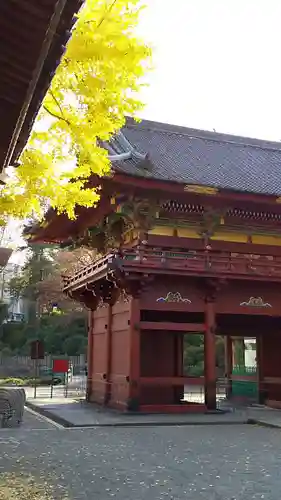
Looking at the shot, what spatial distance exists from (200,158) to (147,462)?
48.4ft

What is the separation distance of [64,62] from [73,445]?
7.16 metres

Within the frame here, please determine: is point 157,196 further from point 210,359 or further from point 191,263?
point 210,359

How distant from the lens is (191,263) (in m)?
16.1

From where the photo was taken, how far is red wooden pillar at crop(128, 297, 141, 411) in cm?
1537

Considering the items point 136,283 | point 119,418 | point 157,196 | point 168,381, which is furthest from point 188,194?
point 119,418

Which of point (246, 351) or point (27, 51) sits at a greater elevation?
point (27, 51)

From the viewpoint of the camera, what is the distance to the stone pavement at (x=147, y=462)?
6414 millimetres

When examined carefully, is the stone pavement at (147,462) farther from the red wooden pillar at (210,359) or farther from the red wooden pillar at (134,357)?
the red wooden pillar at (210,359)

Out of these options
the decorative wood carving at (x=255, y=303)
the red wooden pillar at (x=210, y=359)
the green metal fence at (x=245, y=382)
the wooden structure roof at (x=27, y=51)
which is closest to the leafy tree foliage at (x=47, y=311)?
the green metal fence at (x=245, y=382)

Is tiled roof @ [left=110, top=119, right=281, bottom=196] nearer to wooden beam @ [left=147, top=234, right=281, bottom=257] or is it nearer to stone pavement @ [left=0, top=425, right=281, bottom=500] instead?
wooden beam @ [left=147, top=234, right=281, bottom=257]

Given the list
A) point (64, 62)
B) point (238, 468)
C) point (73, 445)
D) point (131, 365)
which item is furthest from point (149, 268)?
point (64, 62)

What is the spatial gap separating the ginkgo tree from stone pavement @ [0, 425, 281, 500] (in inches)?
165

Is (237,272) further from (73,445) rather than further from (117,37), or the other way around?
(117,37)

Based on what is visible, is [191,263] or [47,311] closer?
[191,263]
